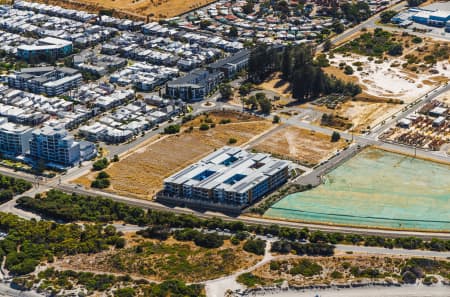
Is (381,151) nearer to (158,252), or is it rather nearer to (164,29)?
(158,252)

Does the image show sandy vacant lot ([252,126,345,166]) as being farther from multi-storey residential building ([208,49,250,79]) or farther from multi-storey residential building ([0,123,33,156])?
multi-storey residential building ([0,123,33,156])

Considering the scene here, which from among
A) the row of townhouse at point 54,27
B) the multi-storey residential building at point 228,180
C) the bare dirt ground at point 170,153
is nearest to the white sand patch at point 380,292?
the multi-storey residential building at point 228,180

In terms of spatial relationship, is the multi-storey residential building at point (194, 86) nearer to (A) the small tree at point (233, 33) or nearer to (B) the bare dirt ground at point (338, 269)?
(A) the small tree at point (233, 33)

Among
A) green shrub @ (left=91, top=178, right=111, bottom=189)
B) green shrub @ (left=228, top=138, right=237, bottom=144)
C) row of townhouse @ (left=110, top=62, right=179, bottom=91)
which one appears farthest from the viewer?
row of townhouse @ (left=110, top=62, right=179, bottom=91)

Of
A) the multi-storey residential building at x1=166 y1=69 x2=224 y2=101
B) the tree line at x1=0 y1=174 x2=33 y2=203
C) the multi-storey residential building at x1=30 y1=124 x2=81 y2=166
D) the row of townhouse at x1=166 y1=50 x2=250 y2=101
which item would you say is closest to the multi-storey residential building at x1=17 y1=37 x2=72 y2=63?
the row of townhouse at x1=166 y1=50 x2=250 y2=101

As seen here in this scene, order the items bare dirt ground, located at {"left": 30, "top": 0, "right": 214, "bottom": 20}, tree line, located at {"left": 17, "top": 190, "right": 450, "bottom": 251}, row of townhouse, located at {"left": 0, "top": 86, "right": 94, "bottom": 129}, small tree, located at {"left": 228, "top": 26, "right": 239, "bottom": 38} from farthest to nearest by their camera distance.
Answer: bare dirt ground, located at {"left": 30, "top": 0, "right": 214, "bottom": 20}, small tree, located at {"left": 228, "top": 26, "right": 239, "bottom": 38}, row of townhouse, located at {"left": 0, "top": 86, "right": 94, "bottom": 129}, tree line, located at {"left": 17, "top": 190, "right": 450, "bottom": 251}

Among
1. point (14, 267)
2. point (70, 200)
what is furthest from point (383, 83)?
point (14, 267)

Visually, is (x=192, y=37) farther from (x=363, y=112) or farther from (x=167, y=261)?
(x=167, y=261)
